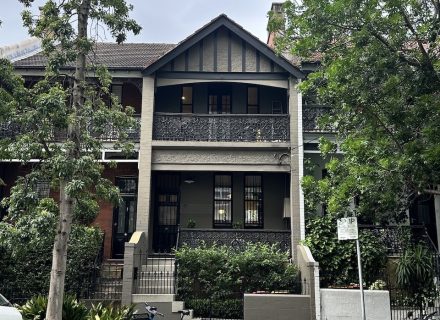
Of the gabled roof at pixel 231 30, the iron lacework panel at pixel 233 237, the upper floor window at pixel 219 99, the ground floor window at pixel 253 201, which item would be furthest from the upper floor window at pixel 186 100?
the iron lacework panel at pixel 233 237

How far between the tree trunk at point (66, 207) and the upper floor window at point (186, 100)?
28.9 feet

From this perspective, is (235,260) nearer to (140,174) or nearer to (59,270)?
(140,174)

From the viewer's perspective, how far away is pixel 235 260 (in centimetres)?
1380

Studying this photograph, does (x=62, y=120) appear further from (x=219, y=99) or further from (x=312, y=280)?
(x=219, y=99)

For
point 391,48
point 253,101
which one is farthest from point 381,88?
point 253,101

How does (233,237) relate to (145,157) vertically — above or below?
below

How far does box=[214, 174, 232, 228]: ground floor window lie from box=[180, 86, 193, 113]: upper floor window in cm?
281

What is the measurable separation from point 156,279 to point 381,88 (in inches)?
324

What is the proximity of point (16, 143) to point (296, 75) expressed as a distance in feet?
32.7

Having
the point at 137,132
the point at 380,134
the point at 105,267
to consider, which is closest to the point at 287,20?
the point at 380,134

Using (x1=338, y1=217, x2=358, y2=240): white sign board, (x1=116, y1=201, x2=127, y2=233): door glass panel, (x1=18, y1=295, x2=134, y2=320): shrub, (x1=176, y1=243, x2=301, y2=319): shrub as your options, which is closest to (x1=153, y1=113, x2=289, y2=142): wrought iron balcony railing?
(x1=116, y1=201, x2=127, y2=233): door glass panel

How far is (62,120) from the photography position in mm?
9133

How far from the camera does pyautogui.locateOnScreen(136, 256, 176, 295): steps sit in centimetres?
1377

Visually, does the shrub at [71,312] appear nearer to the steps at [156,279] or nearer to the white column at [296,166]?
the steps at [156,279]
